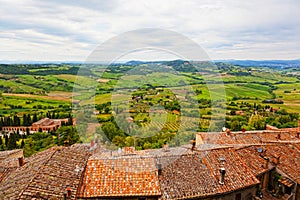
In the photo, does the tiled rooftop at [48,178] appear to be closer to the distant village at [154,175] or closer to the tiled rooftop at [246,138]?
the distant village at [154,175]

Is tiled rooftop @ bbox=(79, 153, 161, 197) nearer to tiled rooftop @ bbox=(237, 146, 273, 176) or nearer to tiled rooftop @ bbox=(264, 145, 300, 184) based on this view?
tiled rooftop @ bbox=(237, 146, 273, 176)

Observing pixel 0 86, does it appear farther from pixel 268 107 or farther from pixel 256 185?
pixel 256 185

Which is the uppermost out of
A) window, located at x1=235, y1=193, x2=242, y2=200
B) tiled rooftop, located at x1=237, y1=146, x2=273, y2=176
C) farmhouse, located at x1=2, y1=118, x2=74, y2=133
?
tiled rooftop, located at x1=237, y1=146, x2=273, y2=176

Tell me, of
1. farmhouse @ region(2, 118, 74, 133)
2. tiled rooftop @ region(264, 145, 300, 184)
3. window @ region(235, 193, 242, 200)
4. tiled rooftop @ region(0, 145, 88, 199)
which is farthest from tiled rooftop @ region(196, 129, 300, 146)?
farmhouse @ region(2, 118, 74, 133)

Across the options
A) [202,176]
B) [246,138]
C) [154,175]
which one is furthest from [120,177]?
[246,138]

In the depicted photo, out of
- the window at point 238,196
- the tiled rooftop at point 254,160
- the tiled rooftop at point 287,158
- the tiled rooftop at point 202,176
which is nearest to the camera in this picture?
the tiled rooftop at point 202,176

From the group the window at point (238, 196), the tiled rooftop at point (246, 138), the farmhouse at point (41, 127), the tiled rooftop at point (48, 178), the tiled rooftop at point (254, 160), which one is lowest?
the farmhouse at point (41, 127)

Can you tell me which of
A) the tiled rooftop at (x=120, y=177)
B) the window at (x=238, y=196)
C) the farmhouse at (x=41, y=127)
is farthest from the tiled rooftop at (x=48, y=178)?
the farmhouse at (x=41, y=127)

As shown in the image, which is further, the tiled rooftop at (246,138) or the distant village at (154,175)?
the tiled rooftop at (246,138)
